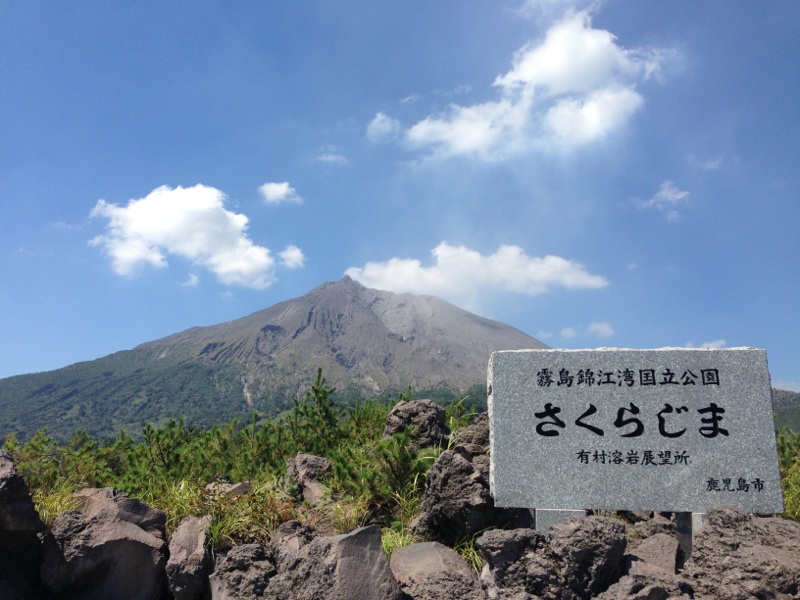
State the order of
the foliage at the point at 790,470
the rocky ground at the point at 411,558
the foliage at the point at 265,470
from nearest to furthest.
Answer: the rocky ground at the point at 411,558 → the foliage at the point at 265,470 → the foliage at the point at 790,470

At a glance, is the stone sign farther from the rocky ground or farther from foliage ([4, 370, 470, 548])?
foliage ([4, 370, 470, 548])

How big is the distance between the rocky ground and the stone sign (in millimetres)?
558

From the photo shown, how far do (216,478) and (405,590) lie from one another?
3900 mm

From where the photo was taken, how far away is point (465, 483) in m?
5.89

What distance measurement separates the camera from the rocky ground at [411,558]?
4.60 m

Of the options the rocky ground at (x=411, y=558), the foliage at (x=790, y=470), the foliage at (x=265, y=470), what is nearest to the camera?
the rocky ground at (x=411, y=558)

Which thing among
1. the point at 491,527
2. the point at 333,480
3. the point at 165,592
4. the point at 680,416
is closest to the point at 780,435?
the point at 680,416

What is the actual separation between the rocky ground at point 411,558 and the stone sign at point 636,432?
21.9 inches

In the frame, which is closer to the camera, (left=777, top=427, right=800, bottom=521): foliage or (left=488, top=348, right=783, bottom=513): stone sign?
(left=488, top=348, right=783, bottom=513): stone sign

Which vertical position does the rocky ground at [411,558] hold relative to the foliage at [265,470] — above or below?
below

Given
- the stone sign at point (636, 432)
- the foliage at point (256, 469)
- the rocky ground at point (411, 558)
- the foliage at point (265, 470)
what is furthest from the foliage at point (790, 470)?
the foliage at point (256, 469)

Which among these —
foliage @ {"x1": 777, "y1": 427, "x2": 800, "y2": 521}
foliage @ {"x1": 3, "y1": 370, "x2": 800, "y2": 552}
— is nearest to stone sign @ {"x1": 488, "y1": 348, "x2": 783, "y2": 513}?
foliage @ {"x1": 777, "y1": 427, "x2": 800, "y2": 521}

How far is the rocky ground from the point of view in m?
4.60

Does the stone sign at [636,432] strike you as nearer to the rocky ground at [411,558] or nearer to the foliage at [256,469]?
the rocky ground at [411,558]
